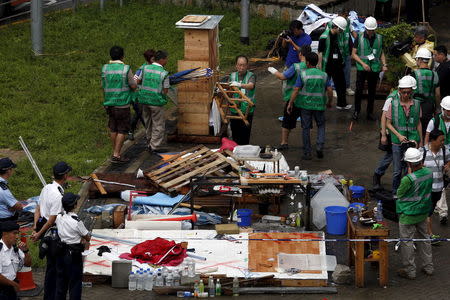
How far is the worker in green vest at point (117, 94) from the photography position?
55.1 ft

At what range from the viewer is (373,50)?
19172mm

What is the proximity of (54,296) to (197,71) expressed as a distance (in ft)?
22.5

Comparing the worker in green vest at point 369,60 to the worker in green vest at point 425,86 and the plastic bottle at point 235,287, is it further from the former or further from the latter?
the plastic bottle at point 235,287

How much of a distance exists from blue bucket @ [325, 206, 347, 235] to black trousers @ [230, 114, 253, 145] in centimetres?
380

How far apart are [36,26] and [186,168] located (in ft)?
27.4

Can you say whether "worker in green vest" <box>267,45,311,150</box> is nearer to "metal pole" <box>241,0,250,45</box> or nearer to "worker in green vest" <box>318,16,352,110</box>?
"worker in green vest" <box>318,16,352,110</box>

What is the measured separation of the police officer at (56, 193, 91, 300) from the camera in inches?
459

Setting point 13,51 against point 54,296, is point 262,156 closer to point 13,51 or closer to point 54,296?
point 54,296

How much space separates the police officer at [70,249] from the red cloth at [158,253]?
4.83 ft

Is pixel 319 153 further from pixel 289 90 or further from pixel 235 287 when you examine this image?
pixel 235 287

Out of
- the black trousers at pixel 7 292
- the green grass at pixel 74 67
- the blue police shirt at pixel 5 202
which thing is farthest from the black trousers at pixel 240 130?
the black trousers at pixel 7 292

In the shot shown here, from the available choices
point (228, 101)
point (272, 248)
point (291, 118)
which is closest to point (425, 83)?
point (291, 118)

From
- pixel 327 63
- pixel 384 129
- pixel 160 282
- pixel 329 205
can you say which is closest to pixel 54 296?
pixel 160 282

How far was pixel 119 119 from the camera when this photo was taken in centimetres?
1702
